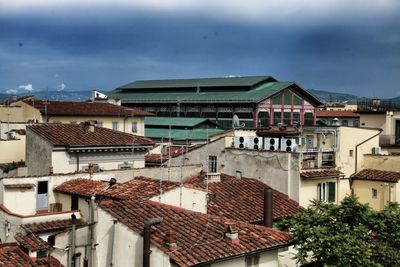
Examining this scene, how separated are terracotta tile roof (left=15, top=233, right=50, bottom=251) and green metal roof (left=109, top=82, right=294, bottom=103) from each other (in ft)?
191

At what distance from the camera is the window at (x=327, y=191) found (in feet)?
105

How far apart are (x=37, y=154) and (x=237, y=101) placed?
49.2 m

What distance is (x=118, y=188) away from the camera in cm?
2359

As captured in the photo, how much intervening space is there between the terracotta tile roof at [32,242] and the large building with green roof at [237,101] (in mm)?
57453

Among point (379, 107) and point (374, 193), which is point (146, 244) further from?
Answer: point (379, 107)

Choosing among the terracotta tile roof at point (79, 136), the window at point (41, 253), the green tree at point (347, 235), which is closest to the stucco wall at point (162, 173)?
the terracotta tile roof at point (79, 136)

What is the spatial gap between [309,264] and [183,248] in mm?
4485

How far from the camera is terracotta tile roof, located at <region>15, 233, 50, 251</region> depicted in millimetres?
19469

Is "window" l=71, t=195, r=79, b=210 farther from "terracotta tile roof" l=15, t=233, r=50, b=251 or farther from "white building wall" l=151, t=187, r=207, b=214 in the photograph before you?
"white building wall" l=151, t=187, r=207, b=214

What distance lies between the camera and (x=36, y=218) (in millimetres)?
22203

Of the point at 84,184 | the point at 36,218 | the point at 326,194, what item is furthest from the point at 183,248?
the point at 326,194

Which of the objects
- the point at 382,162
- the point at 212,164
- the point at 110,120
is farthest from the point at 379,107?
the point at 110,120

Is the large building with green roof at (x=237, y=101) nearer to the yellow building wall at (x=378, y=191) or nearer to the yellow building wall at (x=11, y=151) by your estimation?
the yellow building wall at (x=11, y=151)

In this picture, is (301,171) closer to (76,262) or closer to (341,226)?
(341,226)
